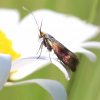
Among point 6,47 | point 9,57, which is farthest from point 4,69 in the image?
point 6,47

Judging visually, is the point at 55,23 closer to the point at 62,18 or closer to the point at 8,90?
the point at 62,18

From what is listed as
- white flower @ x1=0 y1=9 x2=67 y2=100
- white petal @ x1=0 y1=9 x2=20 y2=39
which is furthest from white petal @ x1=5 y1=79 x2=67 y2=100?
white petal @ x1=0 y1=9 x2=20 y2=39

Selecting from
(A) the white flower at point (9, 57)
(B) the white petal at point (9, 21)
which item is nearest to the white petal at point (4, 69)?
(A) the white flower at point (9, 57)

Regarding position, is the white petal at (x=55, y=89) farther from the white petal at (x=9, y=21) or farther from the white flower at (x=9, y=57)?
the white petal at (x=9, y=21)

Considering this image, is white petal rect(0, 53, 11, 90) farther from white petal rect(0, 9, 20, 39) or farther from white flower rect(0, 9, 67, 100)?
white petal rect(0, 9, 20, 39)

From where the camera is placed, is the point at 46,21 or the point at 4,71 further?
the point at 46,21

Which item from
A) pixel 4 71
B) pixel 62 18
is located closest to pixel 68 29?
pixel 62 18

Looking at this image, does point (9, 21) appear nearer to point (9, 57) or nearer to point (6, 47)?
point (6, 47)
